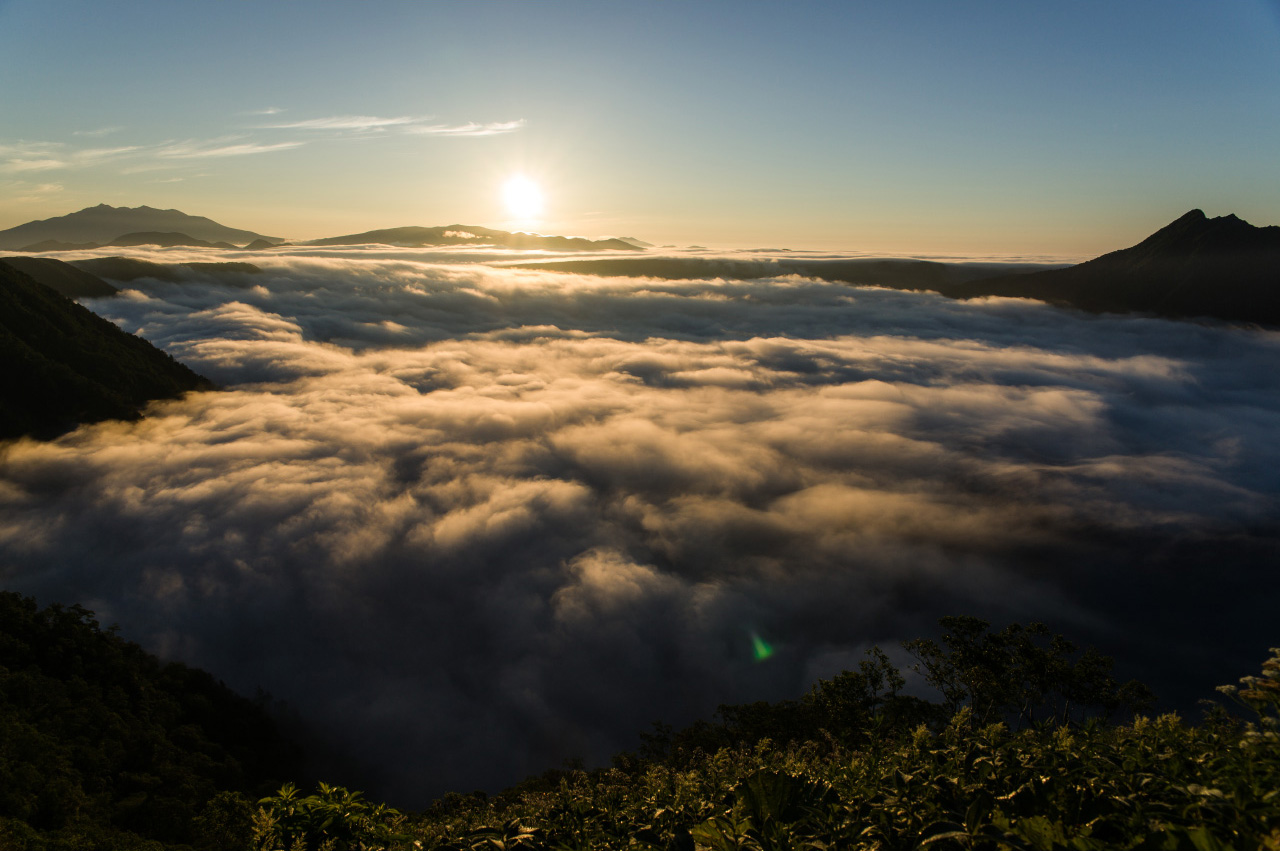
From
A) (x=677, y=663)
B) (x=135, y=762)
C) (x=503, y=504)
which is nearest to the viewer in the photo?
(x=135, y=762)

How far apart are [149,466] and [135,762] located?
352 feet

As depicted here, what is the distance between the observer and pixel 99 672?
52.0m

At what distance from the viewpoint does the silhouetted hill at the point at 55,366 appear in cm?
10800

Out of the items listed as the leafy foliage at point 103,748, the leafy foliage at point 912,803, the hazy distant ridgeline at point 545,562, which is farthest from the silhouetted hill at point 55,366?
the leafy foliage at point 912,803

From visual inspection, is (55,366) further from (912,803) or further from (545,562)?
(912,803)

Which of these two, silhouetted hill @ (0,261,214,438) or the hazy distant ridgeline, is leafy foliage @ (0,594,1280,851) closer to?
the hazy distant ridgeline

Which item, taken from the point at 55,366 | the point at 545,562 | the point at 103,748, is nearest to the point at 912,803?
the point at 103,748

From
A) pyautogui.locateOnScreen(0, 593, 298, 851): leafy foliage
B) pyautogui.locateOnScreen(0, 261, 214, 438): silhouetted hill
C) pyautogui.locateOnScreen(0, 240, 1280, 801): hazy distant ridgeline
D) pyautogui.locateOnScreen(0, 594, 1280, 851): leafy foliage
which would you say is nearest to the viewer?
pyautogui.locateOnScreen(0, 594, 1280, 851): leafy foliage

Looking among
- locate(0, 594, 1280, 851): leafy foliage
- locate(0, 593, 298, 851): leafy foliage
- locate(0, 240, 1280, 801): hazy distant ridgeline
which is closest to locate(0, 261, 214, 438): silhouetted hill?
locate(0, 240, 1280, 801): hazy distant ridgeline

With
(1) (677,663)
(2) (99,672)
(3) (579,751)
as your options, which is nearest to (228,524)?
(2) (99,672)

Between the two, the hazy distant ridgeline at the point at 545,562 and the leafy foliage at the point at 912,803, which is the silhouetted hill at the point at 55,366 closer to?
the hazy distant ridgeline at the point at 545,562

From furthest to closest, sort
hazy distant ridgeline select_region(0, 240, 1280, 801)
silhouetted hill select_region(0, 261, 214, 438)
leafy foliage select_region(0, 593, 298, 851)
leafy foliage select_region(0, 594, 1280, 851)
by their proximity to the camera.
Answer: silhouetted hill select_region(0, 261, 214, 438), hazy distant ridgeline select_region(0, 240, 1280, 801), leafy foliage select_region(0, 593, 298, 851), leafy foliage select_region(0, 594, 1280, 851)

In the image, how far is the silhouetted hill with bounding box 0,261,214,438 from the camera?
354 ft

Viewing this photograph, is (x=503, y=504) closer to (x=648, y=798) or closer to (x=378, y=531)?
(x=378, y=531)
